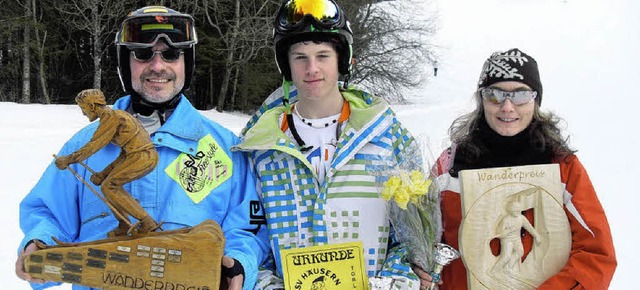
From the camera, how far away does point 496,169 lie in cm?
266

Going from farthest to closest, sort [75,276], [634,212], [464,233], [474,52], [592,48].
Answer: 1. [474,52]
2. [592,48]
3. [634,212]
4. [464,233]
5. [75,276]

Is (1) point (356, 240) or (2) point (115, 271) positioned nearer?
(2) point (115, 271)

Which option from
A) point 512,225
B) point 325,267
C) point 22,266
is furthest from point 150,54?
point 512,225

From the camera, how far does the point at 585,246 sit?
8.61ft

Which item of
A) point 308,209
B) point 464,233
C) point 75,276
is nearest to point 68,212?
point 75,276

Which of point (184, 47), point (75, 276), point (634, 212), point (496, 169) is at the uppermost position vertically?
point (184, 47)

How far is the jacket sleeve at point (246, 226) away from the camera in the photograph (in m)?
2.51

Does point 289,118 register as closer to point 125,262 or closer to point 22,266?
point 125,262

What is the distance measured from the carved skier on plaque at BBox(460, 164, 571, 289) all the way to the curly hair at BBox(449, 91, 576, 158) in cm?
21

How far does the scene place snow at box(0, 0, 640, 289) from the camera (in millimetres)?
8211

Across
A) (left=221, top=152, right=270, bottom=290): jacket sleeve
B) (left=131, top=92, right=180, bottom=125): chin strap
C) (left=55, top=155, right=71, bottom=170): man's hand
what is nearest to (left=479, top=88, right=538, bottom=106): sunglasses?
(left=221, top=152, right=270, bottom=290): jacket sleeve

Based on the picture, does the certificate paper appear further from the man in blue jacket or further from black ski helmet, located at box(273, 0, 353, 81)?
black ski helmet, located at box(273, 0, 353, 81)

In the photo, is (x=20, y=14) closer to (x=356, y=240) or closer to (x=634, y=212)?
→ (x=634, y=212)

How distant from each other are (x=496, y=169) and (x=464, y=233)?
32 cm
